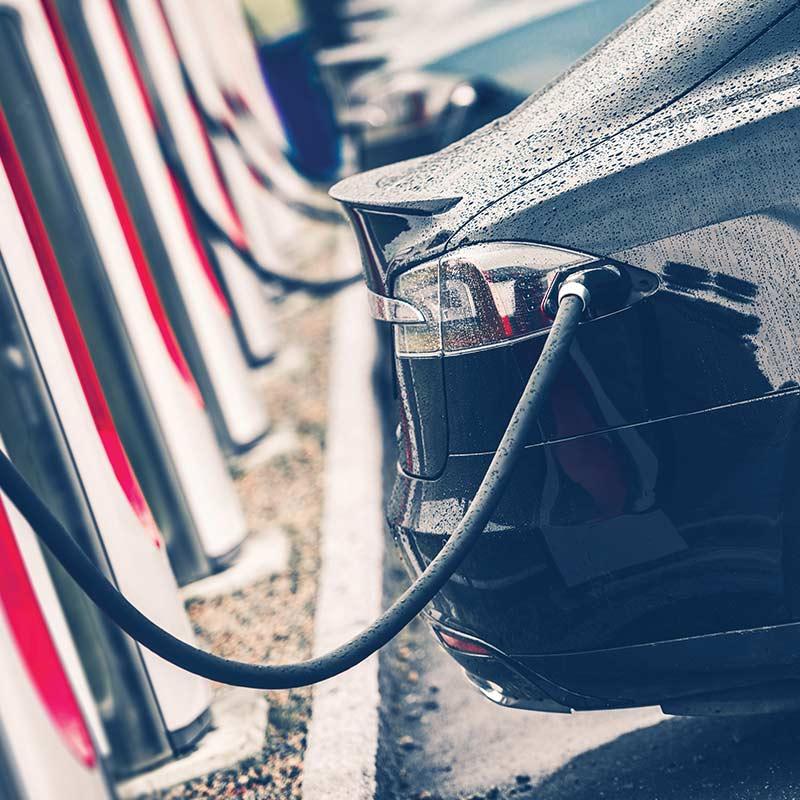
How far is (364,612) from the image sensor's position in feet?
14.6

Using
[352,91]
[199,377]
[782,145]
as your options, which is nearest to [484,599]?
[782,145]

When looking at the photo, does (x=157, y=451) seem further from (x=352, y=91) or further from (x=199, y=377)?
(x=352, y=91)

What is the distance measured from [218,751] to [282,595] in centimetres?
103

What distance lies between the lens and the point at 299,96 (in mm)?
13188

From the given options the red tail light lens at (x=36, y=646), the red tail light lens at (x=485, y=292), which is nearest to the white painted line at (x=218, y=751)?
the red tail light lens at (x=36, y=646)

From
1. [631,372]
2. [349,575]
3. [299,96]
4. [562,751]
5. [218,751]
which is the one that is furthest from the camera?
[299,96]

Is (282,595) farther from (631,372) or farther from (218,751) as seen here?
(631,372)

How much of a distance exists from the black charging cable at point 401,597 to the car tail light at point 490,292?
6 centimetres

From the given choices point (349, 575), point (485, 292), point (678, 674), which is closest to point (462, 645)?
point (678, 674)

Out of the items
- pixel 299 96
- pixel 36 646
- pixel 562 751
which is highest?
pixel 299 96

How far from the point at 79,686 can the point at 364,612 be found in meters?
1.02

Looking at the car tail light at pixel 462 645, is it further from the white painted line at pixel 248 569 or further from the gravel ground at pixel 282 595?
the white painted line at pixel 248 569

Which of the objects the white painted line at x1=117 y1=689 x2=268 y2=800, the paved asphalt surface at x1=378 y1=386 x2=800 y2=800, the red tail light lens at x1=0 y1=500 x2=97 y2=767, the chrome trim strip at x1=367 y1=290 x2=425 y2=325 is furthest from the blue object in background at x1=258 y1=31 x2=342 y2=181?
the chrome trim strip at x1=367 y1=290 x2=425 y2=325

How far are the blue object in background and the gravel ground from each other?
16.5 feet
